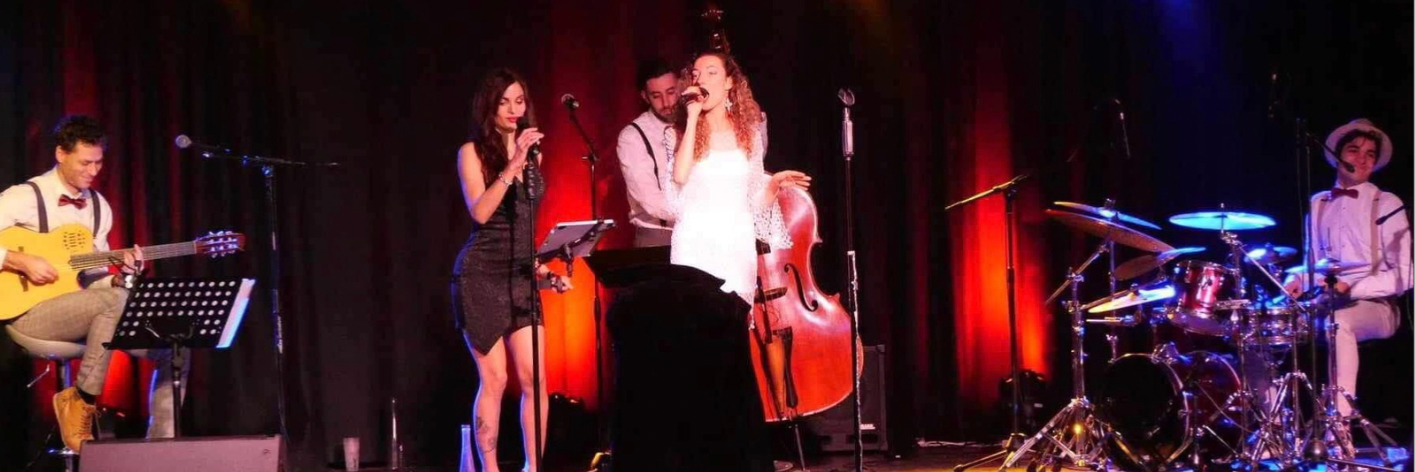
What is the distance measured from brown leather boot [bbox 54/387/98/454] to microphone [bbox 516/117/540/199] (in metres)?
2.47

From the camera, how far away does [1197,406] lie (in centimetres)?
638

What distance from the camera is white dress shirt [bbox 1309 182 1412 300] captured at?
22.7 ft

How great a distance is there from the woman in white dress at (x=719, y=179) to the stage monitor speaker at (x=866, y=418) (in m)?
2.13

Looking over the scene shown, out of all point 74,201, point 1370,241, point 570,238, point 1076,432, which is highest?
point 74,201

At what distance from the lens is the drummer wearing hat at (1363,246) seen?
692cm

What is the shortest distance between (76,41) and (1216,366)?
5854mm

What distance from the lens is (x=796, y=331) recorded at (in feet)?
19.0

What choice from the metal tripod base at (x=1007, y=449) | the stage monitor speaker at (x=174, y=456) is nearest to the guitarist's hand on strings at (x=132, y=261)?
the stage monitor speaker at (x=174, y=456)

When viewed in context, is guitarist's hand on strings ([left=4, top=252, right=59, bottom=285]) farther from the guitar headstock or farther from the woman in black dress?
the woman in black dress

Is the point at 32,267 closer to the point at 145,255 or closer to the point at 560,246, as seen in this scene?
the point at 145,255

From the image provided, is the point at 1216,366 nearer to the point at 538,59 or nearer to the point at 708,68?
the point at 708,68

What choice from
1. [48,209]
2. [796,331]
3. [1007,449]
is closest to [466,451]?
[796,331]

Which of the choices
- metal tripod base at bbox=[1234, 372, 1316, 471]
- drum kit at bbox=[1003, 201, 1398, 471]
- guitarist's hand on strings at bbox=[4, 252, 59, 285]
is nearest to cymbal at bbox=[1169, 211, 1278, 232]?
drum kit at bbox=[1003, 201, 1398, 471]

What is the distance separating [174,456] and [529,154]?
6.31 ft
